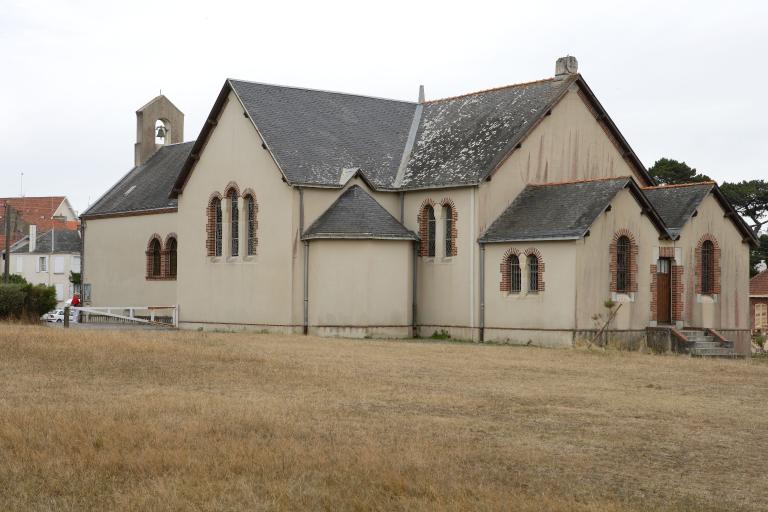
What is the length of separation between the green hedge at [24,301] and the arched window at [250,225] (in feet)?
23.3

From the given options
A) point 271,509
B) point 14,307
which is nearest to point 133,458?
point 271,509

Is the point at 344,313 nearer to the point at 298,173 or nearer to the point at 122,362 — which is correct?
the point at 298,173

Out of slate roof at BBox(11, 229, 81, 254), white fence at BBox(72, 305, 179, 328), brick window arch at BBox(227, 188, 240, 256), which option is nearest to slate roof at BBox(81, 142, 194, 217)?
white fence at BBox(72, 305, 179, 328)

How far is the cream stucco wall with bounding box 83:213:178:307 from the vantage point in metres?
48.9

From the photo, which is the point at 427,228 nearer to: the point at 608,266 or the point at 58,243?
the point at 608,266

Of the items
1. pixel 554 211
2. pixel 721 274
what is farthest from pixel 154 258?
pixel 721 274

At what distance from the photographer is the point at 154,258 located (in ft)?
163

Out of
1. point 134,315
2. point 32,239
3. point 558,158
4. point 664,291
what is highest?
point 558,158

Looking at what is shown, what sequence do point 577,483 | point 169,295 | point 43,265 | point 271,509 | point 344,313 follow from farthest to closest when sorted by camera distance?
point 43,265 → point 169,295 → point 344,313 → point 577,483 → point 271,509

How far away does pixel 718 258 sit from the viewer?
38844 millimetres

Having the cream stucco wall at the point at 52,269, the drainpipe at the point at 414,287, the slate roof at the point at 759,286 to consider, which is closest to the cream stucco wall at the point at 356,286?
the drainpipe at the point at 414,287

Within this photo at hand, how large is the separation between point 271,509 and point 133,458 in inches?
103

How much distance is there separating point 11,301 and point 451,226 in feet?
50.4

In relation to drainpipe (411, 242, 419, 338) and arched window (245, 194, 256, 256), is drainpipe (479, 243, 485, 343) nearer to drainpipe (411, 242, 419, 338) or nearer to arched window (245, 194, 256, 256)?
drainpipe (411, 242, 419, 338)
